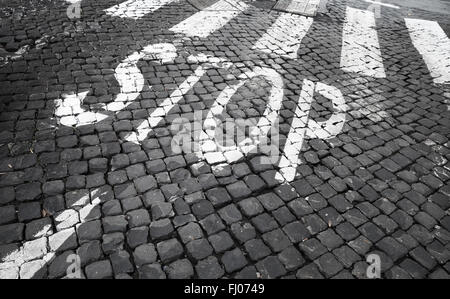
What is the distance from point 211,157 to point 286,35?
4.86 metres

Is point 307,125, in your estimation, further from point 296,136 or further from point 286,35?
point 286,35

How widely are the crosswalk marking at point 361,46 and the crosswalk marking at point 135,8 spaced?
5.09 metres

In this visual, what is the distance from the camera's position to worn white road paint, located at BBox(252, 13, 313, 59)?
6.79 m

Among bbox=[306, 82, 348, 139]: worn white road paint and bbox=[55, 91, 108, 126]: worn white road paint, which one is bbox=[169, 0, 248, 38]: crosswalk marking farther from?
bbox=[55, 91, 108, 126]: worn white road paint

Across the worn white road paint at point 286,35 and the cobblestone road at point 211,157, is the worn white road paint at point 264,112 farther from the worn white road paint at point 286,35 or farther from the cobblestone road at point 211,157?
the worn white road paint at point 286,35

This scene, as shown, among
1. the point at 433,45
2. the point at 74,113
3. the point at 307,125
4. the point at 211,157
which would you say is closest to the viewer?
the point at 211,157

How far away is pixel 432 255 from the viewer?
10.2 ft

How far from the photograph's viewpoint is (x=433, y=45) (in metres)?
7.84

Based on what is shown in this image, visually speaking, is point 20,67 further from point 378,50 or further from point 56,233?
point 378,50

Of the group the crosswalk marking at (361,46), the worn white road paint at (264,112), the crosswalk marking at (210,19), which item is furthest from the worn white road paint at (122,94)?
the crosswalk marking at (361,46)

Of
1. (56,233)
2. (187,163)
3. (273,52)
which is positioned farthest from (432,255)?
(273,52)

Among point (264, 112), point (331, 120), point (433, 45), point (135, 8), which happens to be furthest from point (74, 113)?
point (433, 45)

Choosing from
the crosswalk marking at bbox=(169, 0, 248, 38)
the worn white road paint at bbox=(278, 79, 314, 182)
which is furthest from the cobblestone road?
the crosswalk marking at bbox=(169, 0, 248, 38)

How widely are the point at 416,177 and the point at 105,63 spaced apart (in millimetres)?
5481
